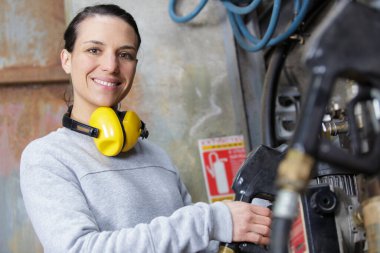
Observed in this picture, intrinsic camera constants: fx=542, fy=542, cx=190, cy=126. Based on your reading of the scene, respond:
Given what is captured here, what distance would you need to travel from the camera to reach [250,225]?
1.05 metres

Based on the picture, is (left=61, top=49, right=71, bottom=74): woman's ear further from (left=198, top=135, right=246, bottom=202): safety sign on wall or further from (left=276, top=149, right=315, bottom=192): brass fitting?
(left=276, top=149, right=315, bottom=192): brass fitting

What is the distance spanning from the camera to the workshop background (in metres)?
2.03

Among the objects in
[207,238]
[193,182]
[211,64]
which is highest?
[211,64]

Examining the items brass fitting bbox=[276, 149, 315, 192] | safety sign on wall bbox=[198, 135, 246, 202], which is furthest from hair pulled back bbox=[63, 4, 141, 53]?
brass fitting bbox=[276, 149, 315, 192]

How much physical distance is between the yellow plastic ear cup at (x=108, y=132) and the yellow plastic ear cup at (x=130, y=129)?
32 millimetres

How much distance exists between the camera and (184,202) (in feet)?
5.03

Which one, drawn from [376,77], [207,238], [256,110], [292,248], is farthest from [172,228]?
[256,110]

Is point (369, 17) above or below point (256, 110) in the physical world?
above

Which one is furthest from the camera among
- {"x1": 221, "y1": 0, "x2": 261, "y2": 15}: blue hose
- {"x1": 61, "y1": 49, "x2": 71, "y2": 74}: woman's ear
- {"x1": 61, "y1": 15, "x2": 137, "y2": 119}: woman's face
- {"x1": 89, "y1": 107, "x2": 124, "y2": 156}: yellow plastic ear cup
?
{"x1": 221, "y1": 0, "x2": 261, "y2": 15}: blue hose

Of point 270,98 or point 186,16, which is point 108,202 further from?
point 186,16

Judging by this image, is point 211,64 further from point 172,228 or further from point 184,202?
point 172,228

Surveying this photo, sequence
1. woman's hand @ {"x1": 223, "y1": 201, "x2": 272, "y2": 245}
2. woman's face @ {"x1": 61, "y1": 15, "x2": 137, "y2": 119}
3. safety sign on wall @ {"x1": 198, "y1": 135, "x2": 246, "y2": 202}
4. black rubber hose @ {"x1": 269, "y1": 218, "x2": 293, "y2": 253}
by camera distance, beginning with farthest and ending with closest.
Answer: safety sign on wall @ {"x1": 198, "y1": 135, "x2": 246, "y2": 202} → woman's face @ {"x1": 61, "y1": 15, "x2": 137, "y2": 119} → woman's hand @ {"x1": 223, "y1": 201, "x2": 272, "y2": 245} → black rubber hose @ {"x1": 269, "y1": 218, "x2": 293, "y2": 253}

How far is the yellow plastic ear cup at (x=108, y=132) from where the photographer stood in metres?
1.32

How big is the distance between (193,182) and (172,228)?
1049 mm
